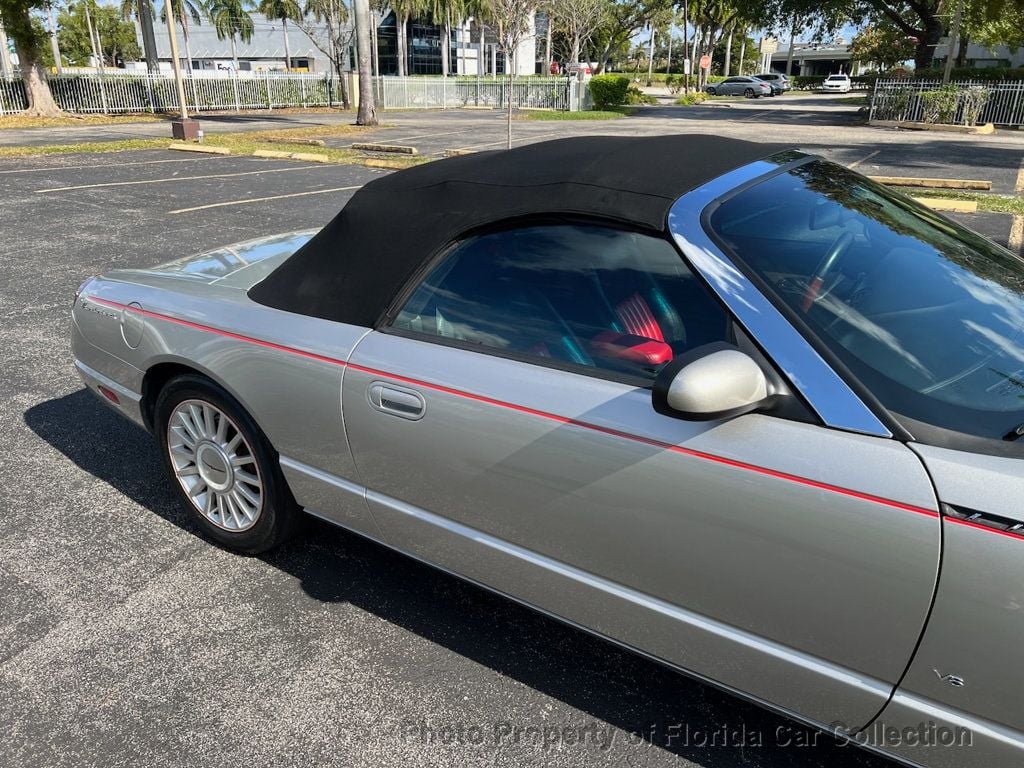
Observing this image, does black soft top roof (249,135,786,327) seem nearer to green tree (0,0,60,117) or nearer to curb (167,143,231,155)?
curb (167,143,231,155)

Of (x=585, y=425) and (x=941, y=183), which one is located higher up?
(x=585, y=425)

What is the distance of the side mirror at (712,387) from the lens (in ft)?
5.71

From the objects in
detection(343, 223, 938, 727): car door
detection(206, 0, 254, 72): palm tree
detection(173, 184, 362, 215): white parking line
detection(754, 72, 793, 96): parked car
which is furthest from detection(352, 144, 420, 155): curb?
detection(206, 0, 254, 72): palm tree

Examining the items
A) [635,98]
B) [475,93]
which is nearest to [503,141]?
[635,98]

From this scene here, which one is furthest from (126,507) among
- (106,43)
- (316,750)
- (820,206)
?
(106,43)

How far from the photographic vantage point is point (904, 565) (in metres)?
1.64

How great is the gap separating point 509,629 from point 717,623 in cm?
95

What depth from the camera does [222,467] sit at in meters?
3.03

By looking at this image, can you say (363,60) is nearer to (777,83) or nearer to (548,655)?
(548,655)

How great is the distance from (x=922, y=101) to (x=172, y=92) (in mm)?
28643

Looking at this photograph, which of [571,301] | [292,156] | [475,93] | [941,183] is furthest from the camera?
[475,93]

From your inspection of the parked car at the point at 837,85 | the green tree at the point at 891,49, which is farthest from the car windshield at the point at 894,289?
the parked car at the point at 837,85

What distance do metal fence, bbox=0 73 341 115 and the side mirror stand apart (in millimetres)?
33580

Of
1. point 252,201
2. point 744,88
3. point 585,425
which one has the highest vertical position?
point 744,88
